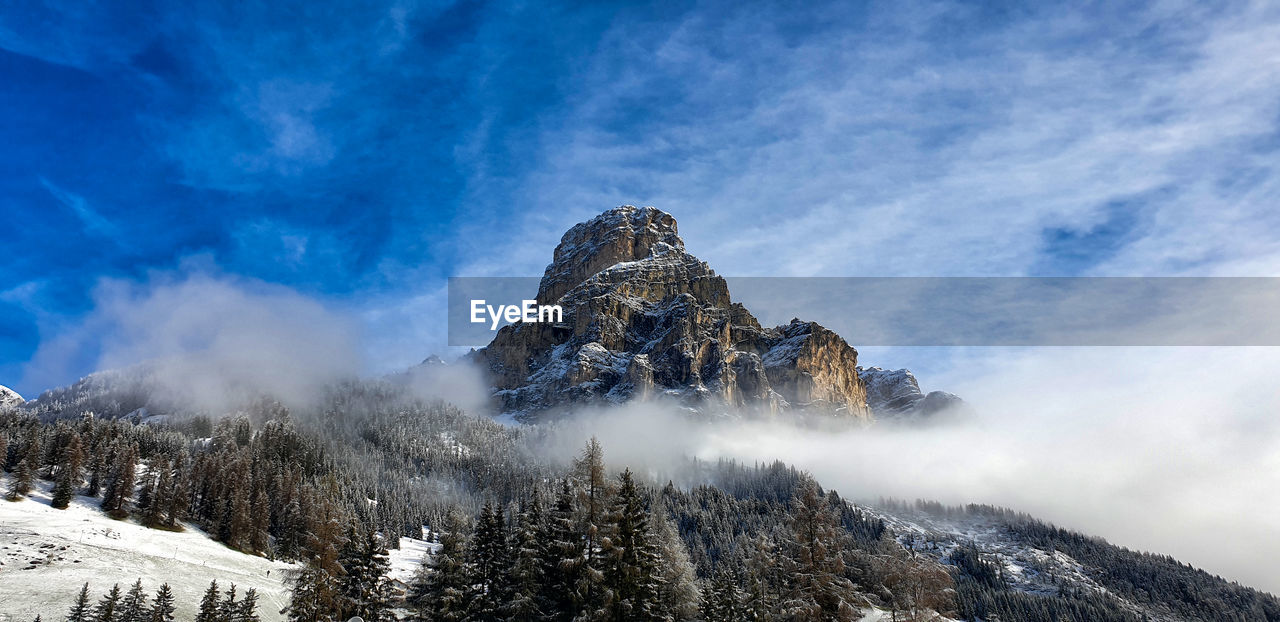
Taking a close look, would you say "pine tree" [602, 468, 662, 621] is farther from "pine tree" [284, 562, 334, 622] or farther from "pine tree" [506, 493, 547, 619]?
"pine tree" [284, 562, 334, 622]

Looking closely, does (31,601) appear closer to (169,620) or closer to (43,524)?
(169,620)

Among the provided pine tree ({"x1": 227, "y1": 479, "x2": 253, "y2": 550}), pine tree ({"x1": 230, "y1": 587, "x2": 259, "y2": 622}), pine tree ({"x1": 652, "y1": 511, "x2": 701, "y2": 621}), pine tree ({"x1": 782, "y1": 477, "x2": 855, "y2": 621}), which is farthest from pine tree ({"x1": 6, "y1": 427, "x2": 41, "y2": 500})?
pine tree ({"x1": 782, "y1": 477, "x2": 855, "y2": 621})

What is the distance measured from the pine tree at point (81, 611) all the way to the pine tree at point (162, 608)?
4.79 meters

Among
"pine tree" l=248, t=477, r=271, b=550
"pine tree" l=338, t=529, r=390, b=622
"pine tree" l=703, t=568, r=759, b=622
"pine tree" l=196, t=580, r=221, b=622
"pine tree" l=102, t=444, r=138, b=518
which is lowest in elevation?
"pine tree" l=703, t=568, r=759, b=622

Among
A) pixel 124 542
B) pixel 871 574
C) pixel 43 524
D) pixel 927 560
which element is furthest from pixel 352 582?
pixel 43 524

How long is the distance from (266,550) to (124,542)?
23.9m

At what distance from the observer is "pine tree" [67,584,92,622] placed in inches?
2473

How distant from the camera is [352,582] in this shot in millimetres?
49125

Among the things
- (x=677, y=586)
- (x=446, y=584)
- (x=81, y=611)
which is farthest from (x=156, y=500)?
(x=677, y=586)

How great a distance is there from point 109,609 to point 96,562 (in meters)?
21.2

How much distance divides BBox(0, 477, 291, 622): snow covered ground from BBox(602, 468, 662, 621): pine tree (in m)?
56.3

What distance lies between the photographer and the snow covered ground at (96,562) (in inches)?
2672

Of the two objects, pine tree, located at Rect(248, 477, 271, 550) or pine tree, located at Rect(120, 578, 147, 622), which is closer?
pine tree, located at Rect(120, 578, 147, 622)

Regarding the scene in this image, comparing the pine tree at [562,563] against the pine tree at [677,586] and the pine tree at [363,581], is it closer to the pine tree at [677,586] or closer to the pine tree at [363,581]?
the pine tree at [677,586]
